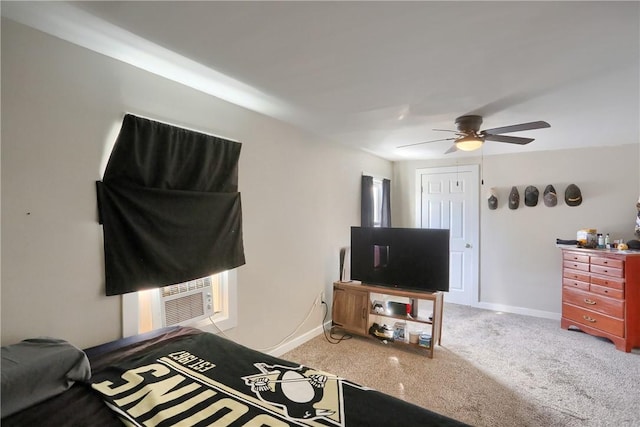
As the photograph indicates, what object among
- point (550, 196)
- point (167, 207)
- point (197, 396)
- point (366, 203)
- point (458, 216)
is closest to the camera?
point (197, 396)

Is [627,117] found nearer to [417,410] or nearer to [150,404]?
[417,410]

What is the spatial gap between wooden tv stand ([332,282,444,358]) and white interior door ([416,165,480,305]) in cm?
144

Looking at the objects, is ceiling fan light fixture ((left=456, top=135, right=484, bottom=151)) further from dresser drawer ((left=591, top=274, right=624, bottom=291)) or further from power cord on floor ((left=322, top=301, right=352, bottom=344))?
power cord on floor ((left=322, top=301, right=352, bottom=344))

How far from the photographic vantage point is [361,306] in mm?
3668

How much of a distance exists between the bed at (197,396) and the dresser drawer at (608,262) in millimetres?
3421

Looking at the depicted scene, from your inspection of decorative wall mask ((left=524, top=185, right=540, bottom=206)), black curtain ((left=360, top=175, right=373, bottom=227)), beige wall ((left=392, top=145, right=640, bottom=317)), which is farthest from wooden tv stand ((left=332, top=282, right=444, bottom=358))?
decorative wall mask ((left=524, top=185, right=540, bottom=206))

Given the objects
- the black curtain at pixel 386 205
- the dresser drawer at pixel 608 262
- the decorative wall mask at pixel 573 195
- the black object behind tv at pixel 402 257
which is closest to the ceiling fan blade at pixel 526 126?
the black object behind tv at pixel 402 257

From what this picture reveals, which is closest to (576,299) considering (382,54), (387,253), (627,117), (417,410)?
(627,117)

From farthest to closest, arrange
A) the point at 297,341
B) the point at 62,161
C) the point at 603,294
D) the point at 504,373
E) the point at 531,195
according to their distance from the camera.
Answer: the point at 531,195 < the point at 603,294 < the point at 297,341 < the point at 504,373 < the point at 62,161

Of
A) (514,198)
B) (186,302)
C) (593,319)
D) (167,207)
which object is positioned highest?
(514,198)

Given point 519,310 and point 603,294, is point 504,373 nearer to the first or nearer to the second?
point 603,294

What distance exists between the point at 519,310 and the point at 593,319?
1.02 metres

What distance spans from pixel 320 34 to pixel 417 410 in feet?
5.95

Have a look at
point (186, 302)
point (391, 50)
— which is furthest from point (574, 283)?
point (186, 302)
